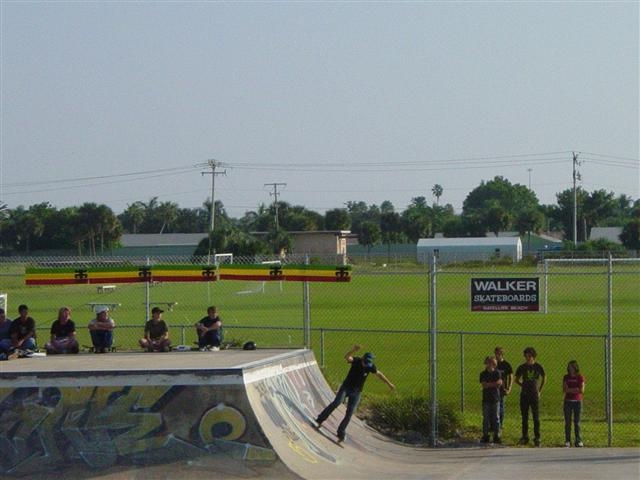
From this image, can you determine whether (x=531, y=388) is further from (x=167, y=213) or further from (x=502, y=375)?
(x=167, y=213)

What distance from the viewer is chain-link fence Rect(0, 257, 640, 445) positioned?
19047mm

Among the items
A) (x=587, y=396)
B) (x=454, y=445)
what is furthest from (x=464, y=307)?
(x=454, y=445)

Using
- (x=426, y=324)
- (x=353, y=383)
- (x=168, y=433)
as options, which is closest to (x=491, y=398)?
(x=353, y=383)

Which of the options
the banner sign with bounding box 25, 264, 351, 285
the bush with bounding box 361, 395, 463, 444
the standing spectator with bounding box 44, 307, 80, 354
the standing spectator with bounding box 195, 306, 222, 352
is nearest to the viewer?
the bush with bounding box 361, 395, 463, 444

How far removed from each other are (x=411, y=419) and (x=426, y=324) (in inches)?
740

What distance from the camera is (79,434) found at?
13062 millimetres

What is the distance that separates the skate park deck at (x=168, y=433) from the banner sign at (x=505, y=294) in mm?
3471

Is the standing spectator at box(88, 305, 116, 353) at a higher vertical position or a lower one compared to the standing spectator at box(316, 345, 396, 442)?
higher

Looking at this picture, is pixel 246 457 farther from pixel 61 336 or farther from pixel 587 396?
pixel 587 396

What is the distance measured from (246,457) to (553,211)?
11546 cm

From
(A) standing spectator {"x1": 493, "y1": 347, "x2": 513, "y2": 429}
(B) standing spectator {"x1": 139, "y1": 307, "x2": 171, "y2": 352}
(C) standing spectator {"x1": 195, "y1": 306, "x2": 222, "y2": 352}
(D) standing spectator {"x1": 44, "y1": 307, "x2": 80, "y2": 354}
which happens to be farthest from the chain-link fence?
(D) standing spectator {"x1": 44, "y1": 307, "x2": 80, "y2": 354}

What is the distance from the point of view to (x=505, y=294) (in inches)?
675

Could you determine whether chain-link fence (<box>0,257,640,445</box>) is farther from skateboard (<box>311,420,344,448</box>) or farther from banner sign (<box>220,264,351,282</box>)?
skateboard (<box>311,420,344,448</box>)

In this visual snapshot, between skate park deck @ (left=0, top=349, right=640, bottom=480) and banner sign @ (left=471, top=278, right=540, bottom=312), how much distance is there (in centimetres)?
347
